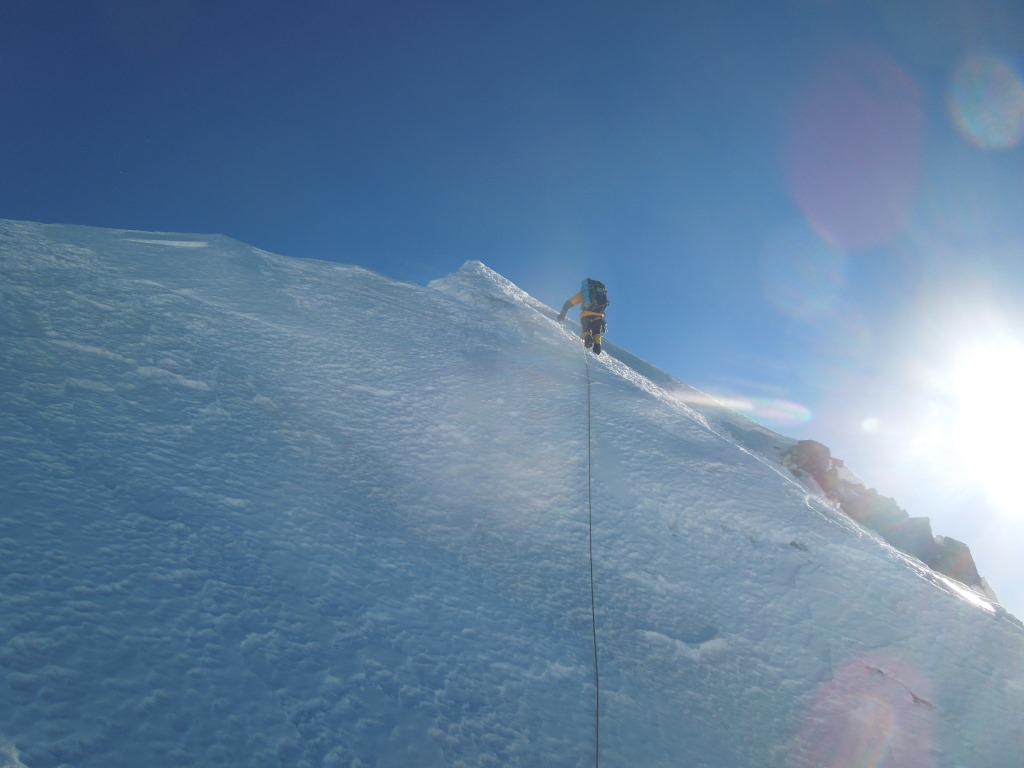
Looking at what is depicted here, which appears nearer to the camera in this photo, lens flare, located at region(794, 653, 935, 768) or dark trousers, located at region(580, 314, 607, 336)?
lens flare, located at region(794, 653, 935, 768)

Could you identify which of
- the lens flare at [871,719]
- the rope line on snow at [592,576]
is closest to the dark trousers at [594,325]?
the rope line on snow at [592,576]

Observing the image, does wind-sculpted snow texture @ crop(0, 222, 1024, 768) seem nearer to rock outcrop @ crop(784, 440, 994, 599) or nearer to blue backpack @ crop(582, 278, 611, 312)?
blue backpack @ crop(582, 278, 611, 312)

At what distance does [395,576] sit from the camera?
Answer: 4316 millimetres

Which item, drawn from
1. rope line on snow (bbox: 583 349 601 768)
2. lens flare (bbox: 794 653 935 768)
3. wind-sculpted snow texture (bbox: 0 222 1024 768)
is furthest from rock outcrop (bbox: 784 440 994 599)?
lens flare (bbox: 794 653 935 768)

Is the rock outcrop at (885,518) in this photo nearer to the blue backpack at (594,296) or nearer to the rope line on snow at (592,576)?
the blue backpack at (594,296)

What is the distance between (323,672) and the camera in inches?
130

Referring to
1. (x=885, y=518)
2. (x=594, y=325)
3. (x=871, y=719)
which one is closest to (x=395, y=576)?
(x=871, y=719)

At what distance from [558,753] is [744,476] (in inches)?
198

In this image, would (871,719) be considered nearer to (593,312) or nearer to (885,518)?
(593,312)

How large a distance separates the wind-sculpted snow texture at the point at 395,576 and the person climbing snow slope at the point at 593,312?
10.7 ft

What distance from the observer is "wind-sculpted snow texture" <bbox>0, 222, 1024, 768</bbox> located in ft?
9.89

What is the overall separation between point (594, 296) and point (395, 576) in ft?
29.7

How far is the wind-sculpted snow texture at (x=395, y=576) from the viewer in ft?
9.89

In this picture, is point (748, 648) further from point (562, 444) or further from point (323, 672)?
point (323, 672)
